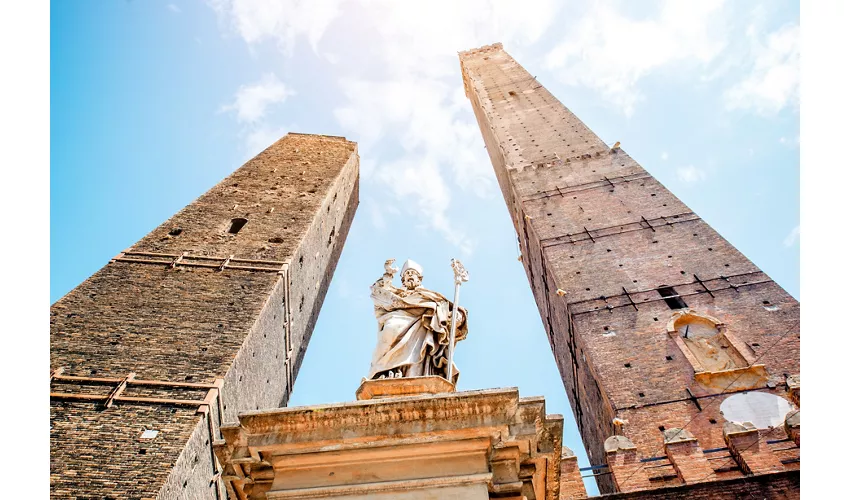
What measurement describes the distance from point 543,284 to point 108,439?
9699 millimetres

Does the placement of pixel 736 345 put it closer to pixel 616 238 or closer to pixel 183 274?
pixel 616 238

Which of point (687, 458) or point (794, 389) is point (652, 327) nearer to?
point (794, 389)

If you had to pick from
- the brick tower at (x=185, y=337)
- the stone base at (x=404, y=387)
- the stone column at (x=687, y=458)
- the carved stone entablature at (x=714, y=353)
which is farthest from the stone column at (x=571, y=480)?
the brick tower at (x=185, y=337)

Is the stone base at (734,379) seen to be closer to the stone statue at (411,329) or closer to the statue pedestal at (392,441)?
the stone statue at (411,329)

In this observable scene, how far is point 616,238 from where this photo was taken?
13.5 metres

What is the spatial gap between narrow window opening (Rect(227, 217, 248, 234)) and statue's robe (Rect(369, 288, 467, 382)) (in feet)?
29.6

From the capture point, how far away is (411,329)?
188 inches

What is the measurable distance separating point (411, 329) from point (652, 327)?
699 cm

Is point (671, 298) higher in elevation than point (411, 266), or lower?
higher

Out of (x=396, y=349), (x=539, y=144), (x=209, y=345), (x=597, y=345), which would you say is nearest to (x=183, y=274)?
(x=209, y=345)

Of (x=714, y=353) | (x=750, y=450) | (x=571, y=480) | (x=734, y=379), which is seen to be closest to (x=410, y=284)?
(x=571, y=480)

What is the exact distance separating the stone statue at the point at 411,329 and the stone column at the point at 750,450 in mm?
3959

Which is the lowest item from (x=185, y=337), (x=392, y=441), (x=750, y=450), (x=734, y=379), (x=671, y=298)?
(x=392, y=441)

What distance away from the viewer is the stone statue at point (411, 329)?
15.0 feet
